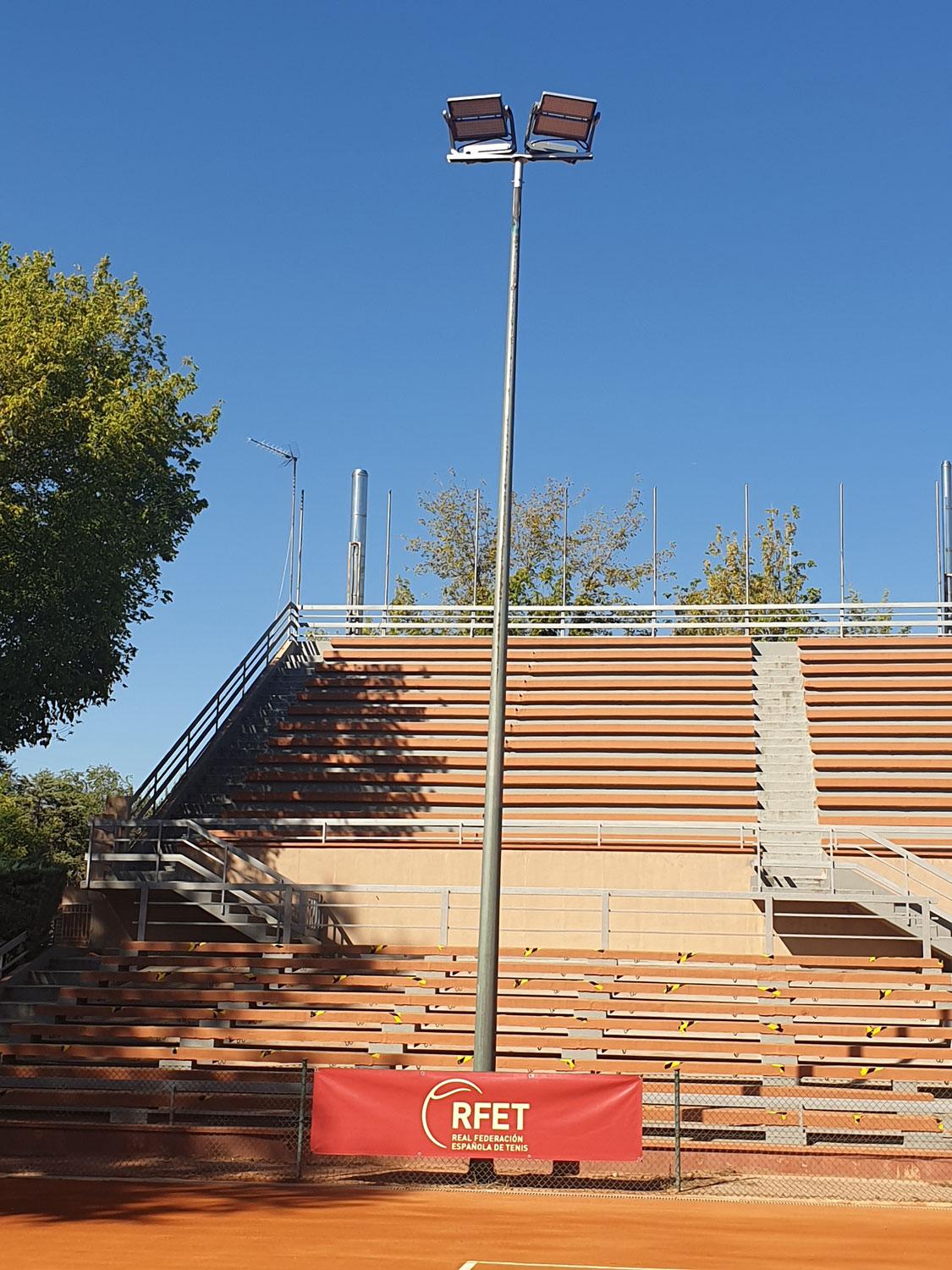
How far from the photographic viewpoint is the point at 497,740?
14914 millimetres

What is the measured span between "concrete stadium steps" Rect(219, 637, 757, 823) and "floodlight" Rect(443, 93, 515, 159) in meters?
14.0

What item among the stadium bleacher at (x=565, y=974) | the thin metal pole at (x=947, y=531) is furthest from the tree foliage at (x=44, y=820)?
the thin metal pole at (x=947, y=531)

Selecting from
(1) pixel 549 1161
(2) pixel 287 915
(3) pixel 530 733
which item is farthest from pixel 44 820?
(1) pixel 549 1161

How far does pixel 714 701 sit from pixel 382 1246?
2041 centimetres

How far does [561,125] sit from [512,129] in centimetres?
59

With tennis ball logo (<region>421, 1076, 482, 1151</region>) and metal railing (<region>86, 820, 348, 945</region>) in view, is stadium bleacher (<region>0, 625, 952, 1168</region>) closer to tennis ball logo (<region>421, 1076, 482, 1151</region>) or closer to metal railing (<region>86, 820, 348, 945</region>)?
metal railing (<region>86, 820, 348, 945</region>)

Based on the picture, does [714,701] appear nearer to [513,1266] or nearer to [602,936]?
[602,936]

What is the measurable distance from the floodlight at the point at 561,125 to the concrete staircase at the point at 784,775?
38.4ft

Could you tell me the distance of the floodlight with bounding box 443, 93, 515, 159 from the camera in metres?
16.3

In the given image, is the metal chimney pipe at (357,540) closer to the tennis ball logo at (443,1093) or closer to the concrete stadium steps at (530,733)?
the concrete stadium steps at (530,733)

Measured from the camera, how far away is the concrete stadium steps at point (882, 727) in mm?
27047

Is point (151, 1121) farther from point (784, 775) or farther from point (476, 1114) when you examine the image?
point (784, 775)

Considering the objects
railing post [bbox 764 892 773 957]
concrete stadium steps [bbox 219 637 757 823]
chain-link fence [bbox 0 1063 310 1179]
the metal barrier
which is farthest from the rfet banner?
concrete stadium steps [bbox 219 637 757 823]

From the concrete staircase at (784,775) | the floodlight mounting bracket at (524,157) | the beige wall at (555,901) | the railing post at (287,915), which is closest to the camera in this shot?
the floodlight mounting bracket at (524,157)
